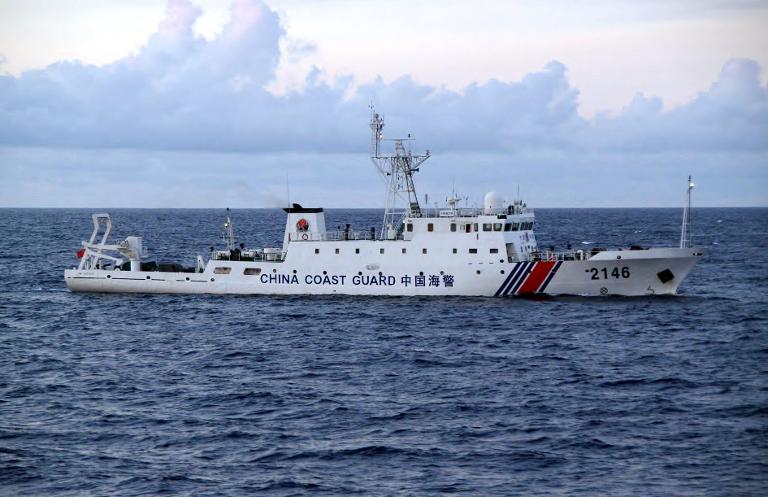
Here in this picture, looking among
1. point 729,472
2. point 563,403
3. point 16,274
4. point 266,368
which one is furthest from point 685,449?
point 16,274

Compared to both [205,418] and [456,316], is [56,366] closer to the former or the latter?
[205,418]

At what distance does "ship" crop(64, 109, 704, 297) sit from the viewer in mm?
52438

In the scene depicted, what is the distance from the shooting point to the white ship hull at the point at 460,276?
171ft

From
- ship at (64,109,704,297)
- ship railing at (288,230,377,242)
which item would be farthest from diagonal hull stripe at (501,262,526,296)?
ship railing at (288,230,377,242)

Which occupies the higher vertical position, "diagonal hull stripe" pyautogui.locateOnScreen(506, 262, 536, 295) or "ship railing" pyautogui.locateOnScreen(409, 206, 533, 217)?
"ship railing" pyautogui.locateOnScreen(409, 206, 533, 217)

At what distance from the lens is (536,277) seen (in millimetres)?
52562

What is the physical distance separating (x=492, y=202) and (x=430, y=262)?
16.6 feet

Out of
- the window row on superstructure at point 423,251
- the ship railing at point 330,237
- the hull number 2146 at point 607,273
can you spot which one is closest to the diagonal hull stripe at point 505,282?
the window row on superstructure at point 423,251

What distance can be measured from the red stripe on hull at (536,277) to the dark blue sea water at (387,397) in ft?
3.55

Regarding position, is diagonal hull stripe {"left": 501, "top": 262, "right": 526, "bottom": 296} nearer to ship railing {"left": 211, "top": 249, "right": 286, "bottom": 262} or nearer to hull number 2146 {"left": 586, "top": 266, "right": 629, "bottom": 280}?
hull number 2146 {"left": 586, "top": 266, "right": 629, "bottom": 280}

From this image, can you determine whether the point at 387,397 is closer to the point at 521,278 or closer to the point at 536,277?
the point at 521,278

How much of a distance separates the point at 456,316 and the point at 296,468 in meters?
24.1

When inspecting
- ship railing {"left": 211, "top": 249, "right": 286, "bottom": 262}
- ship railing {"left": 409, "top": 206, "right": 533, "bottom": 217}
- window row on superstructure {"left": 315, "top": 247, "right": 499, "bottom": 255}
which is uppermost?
ship railing {"left": 409, "top": 206, "right": 533, "bottom": 217}

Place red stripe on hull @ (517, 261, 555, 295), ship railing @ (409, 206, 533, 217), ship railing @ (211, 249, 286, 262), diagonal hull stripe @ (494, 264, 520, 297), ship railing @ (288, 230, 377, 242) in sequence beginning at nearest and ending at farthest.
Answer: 1. red stripe on hull @ (517, 261, 555, 295)
2. diagonal hull stripe @ (494, 264, 520, 297)
3. ship railing @ (409, 206, 533, 217)
4. ship railing @ (288, 230, 377, 242)
5. ship railing @ (211, 249, 286, 262)
